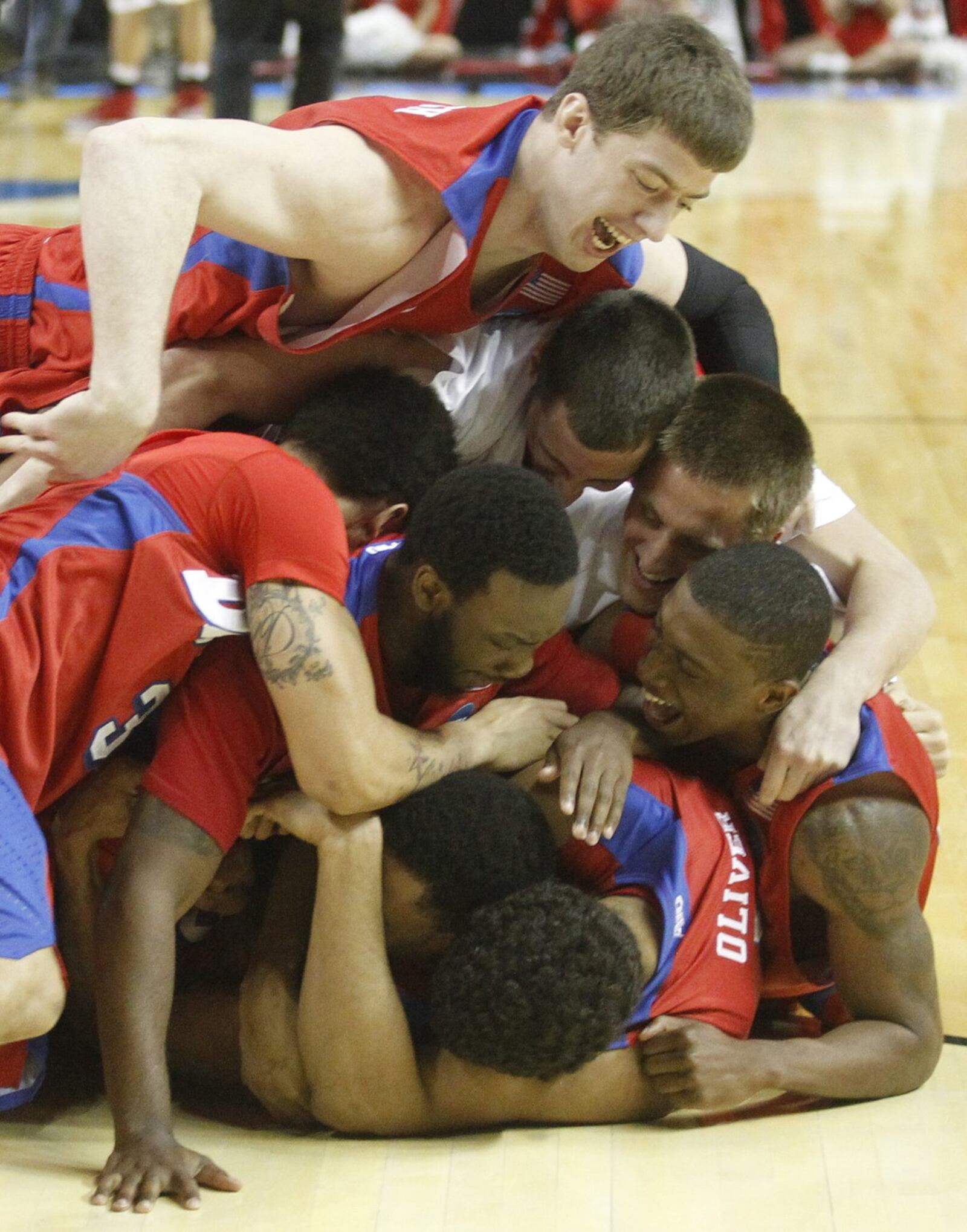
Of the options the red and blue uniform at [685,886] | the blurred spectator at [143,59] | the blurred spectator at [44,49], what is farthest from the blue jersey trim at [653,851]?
the blurred spectator at [44,49]

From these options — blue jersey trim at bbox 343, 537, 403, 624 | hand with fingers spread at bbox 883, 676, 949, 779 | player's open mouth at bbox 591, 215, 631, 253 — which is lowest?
hand with fingers spread at bbox 883, 676, 949, 779

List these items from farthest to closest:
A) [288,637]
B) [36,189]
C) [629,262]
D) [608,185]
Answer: [36,189]
[629,262]
[608,185]
[288,637]

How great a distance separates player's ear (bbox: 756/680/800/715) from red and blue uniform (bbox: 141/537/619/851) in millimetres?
427

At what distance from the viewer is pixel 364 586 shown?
2.53 m

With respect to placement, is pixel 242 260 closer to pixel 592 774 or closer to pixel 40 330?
pixel 40 330

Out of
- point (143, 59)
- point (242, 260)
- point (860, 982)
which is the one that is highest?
point (242, 260)

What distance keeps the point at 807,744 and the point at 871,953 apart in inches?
12.4

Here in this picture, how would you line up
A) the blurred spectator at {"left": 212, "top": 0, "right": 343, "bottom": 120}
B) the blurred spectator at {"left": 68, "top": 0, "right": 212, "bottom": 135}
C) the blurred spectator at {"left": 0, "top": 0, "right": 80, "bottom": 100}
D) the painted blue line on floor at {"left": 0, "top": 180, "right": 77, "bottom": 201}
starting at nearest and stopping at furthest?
the blurred spectator at {"left": 212, "top": 0, "right": 343, "bottom": 120}, the painted blue line on floor at {"left": 0, "top": 180, "right": 77, "bottom": 201}, the blurred spectator at {"left": 68, "top": 0, "right": 212, "bottom": 135}, the blurred spectator at {"left": 0, "top": 0, "right": 80, "bottom": 100}

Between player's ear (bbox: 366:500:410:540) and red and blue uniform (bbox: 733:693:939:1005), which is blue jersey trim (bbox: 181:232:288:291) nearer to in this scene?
player's ear (bbox: 366:500:410:540)

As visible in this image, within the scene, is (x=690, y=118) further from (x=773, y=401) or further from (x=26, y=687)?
(x=26, y=687)

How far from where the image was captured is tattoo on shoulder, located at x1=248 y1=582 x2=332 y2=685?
223 cm

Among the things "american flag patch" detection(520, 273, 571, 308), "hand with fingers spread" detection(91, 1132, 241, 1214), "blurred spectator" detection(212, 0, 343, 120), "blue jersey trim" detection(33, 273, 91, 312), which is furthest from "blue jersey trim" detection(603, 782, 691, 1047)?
"blurred spectator" detection(212, 0, 343, 120)

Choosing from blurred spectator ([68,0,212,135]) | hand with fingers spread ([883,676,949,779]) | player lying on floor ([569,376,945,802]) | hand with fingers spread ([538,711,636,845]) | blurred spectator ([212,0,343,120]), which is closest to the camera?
hand with fingers spread ([538,711,636,845])

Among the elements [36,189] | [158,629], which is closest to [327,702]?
[158,629]
